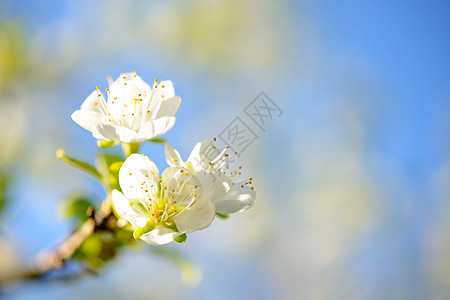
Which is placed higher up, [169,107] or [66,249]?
[169,107]

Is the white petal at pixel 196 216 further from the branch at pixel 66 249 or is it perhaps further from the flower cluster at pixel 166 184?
the branch at pixel 66 249

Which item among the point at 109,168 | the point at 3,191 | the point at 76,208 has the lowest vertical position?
the point at 109,168

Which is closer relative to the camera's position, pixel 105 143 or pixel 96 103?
pixel 105 143

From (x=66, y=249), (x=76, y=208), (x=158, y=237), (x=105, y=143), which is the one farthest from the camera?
(x=76, y=208)

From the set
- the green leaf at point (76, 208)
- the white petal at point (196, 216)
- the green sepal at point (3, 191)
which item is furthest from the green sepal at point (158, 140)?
the green sepal at point (3, 191)

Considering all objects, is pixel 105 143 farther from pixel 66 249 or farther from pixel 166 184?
pixel 66 249

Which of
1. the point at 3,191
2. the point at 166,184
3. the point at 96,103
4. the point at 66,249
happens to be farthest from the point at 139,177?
the point at 3,191

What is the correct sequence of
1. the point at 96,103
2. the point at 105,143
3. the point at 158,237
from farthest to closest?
the point at 96,103, the point at 105,143, the point at 158,237

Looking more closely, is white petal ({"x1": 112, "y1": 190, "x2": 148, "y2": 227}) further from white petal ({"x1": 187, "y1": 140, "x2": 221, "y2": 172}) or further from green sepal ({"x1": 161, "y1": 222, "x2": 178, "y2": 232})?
white petal ({"x1": 187, "y1": 140, "x2": 221, "y2": 172})
